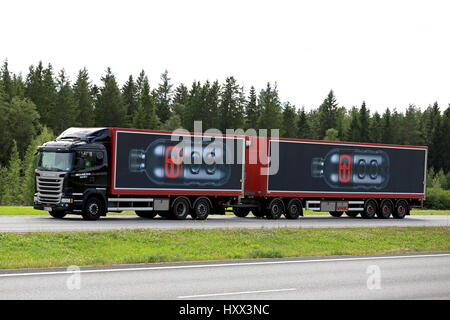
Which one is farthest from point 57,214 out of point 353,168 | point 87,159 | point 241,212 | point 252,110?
point 252,110

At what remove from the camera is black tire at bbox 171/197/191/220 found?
101 feet

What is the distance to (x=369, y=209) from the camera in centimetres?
3762

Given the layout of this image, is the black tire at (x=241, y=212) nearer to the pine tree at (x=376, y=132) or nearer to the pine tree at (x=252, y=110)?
the pine tree at (x=252, y=110)

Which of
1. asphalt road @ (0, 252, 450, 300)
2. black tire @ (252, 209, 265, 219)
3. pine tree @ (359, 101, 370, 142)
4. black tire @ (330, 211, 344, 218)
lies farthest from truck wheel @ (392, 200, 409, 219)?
pine tree @ (359, 101, 370, 142)

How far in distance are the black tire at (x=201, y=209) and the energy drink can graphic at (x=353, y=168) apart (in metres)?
6.08

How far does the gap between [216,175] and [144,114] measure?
92422 mm

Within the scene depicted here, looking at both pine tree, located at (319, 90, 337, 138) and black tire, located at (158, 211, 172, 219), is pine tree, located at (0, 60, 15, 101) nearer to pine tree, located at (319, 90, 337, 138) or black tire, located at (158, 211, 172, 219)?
pine tree, located at (319, 90, 337, 138)

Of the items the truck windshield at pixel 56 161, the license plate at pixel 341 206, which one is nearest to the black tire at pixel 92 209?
the truck windshield at pixel 56 161

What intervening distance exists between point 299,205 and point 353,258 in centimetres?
1576

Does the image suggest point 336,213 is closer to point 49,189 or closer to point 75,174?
point 75,174

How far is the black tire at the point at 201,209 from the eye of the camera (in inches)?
1233
